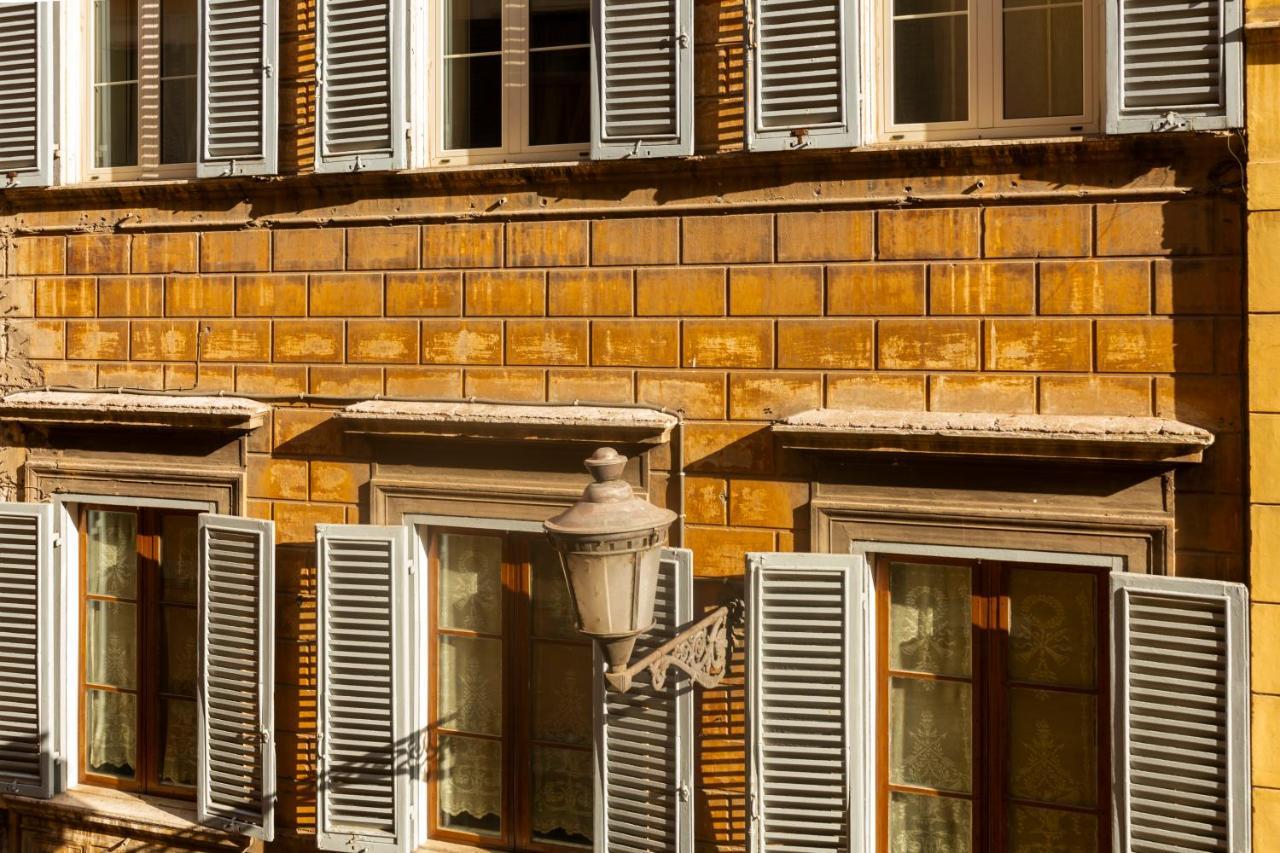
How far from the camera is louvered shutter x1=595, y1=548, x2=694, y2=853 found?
5973 mm

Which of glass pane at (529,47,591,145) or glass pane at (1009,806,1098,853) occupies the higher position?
glass pane at (529,47,591,145)

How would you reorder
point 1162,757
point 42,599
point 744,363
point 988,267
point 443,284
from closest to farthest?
point 1162,757
point 988,267
point 744,363
point 443,284
point 42,599

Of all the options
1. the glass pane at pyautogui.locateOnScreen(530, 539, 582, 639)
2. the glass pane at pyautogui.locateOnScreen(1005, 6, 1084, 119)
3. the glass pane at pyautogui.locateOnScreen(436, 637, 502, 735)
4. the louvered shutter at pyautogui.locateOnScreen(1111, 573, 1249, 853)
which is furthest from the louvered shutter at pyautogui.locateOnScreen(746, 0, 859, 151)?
the glass pane at pyautogui.locateOnScreen(436, 637, 502, 735)

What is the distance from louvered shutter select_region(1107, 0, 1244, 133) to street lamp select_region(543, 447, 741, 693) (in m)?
2.55

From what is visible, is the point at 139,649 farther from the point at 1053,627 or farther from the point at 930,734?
the point at 1053,627

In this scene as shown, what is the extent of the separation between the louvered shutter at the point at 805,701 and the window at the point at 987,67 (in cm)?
211

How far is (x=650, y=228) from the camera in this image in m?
6.29

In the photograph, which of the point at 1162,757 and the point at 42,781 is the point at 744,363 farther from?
the point at 42,781

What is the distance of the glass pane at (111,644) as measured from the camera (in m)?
7.49

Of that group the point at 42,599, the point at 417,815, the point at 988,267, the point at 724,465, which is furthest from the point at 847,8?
the point at 42,599

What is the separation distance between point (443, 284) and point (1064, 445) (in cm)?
315

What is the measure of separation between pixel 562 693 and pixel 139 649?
8.38 feet

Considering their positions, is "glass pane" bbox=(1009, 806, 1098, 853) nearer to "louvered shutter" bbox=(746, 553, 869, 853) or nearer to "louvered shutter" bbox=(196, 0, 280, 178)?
"louvered shutter" bbox=(746, 553, 869, 853)

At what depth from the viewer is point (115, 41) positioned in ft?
25.0
